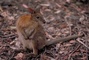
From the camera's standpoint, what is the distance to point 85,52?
5.16 metres

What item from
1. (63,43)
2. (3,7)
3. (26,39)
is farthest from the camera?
(3,7)

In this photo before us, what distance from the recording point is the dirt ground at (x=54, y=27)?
515 centimetres

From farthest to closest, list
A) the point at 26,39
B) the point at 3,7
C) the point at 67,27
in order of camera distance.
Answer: the point at 3,7, the point at 67,27, the point at 26,39

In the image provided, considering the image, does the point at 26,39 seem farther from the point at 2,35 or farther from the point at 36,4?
the point at 36,4

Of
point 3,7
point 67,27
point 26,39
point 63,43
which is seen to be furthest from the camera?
point 3,7

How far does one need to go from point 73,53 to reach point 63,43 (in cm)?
37

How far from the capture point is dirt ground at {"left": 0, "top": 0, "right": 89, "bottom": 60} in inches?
203

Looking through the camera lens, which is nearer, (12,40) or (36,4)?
(12,40)

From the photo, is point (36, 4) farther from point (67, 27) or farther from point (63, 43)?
point (63, 43)

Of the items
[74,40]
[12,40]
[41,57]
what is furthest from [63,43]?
[12,40]

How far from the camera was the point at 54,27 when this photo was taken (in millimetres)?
6059

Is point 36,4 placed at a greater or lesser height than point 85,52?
greater

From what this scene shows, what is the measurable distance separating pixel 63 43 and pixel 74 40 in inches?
9.0

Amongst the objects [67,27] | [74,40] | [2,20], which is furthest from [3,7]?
[74,40]
